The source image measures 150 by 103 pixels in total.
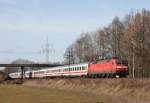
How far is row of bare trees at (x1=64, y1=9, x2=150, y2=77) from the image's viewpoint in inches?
3586

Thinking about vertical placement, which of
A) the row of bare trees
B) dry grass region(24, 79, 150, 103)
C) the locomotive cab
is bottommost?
dry grass region(24, 79, 150, 103)

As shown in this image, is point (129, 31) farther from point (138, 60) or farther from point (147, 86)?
point (147, 86)

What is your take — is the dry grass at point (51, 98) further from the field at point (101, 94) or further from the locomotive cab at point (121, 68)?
the locomotive cab at point (121, 68)

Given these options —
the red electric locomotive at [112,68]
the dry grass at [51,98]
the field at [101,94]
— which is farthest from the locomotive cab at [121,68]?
the dry grass at [51,98]

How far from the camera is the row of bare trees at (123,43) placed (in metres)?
91.1

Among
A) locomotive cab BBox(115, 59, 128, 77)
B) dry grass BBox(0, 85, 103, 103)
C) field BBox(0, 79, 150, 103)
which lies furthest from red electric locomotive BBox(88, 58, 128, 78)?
dry grass BBox(0, 85, 103, 103)

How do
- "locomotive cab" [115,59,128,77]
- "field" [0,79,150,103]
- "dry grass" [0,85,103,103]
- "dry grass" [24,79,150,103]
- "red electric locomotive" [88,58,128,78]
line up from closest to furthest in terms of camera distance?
"dry grass" [24,79,150,103] → "field" [0,79,150,103] → "dry grass" [0,85,103,103] → "locomotive cab" [115,59,128,77] → "red electric locomotive" [88,58,128,78]

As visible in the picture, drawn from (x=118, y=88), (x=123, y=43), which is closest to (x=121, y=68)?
(x=118, y=88)

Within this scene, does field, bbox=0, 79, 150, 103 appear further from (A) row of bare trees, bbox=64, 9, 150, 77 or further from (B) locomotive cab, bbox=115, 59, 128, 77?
(A) row of bare trees, bbox=64, 9, 150, 77

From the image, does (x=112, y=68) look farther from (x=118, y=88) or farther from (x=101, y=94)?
(x=118, y=88)

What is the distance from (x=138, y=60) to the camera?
305ft

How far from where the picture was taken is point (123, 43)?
327ft

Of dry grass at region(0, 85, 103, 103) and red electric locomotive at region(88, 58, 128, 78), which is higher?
red electric locomotive at region(88, 58, 128, 78)

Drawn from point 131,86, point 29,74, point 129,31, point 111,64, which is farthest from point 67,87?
point 29,74
